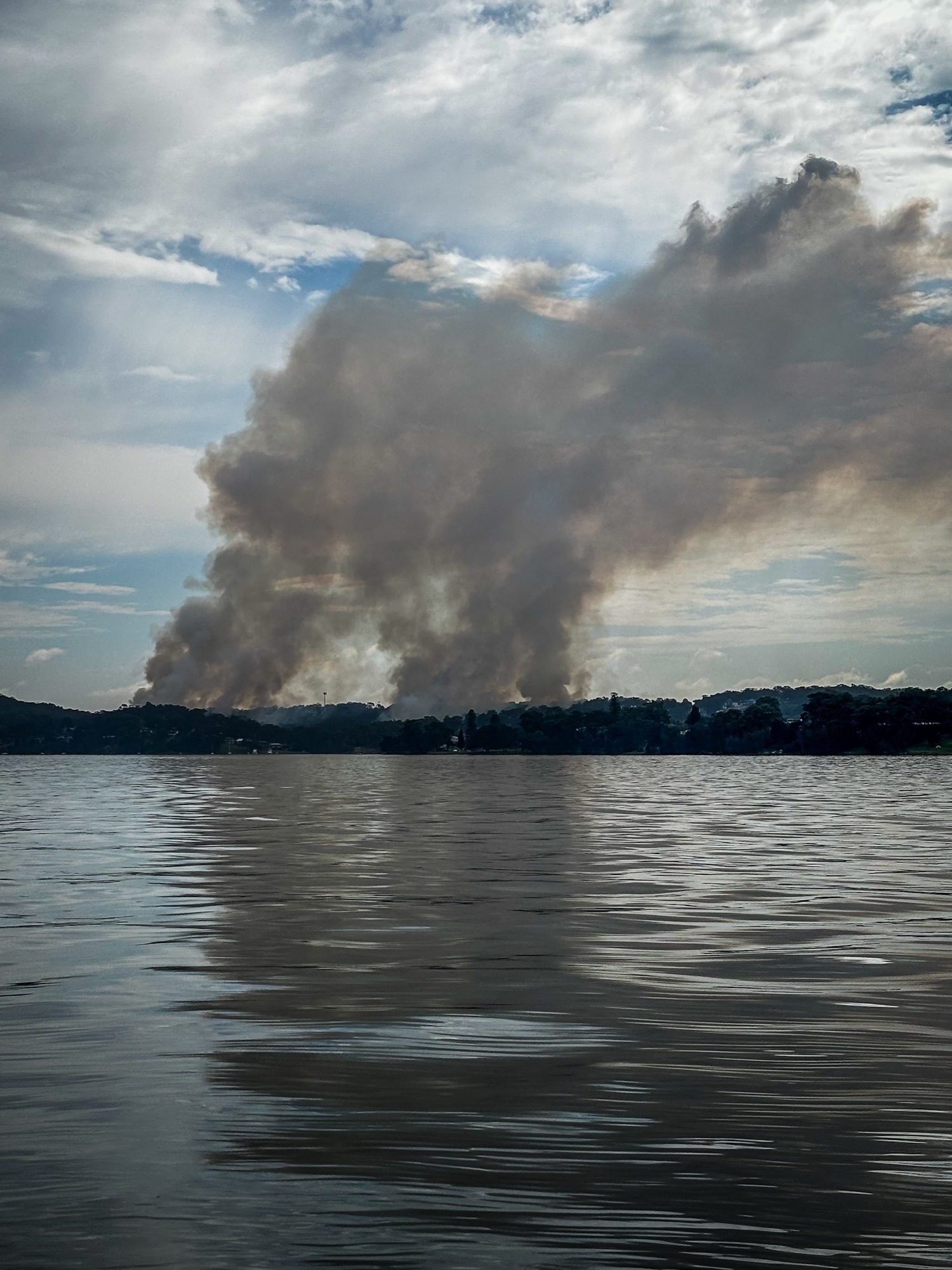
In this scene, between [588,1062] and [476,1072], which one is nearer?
[476,1072]

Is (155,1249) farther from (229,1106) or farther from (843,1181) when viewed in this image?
(843,1181)

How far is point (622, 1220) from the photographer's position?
357 inches

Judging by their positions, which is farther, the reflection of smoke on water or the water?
the reflection of smoke on water

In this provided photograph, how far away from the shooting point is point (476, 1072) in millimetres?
13422

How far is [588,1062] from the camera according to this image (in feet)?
45.4

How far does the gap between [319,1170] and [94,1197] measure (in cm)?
176

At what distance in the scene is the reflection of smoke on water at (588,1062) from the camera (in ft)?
29.7

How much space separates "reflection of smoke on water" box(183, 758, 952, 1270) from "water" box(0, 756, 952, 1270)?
1.9 inches

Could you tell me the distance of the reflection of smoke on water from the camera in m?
9.05

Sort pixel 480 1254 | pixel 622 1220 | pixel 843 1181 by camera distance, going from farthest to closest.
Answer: pixel 843 1181 → pixel 622 1220 → pixel 480 1254

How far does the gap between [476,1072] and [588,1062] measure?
132cm

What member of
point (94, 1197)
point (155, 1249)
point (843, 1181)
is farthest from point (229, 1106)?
point (843, 1181)

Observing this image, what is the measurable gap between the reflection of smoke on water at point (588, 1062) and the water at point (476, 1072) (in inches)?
1.9

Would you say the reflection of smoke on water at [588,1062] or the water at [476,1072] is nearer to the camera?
the water at [476,1072]
